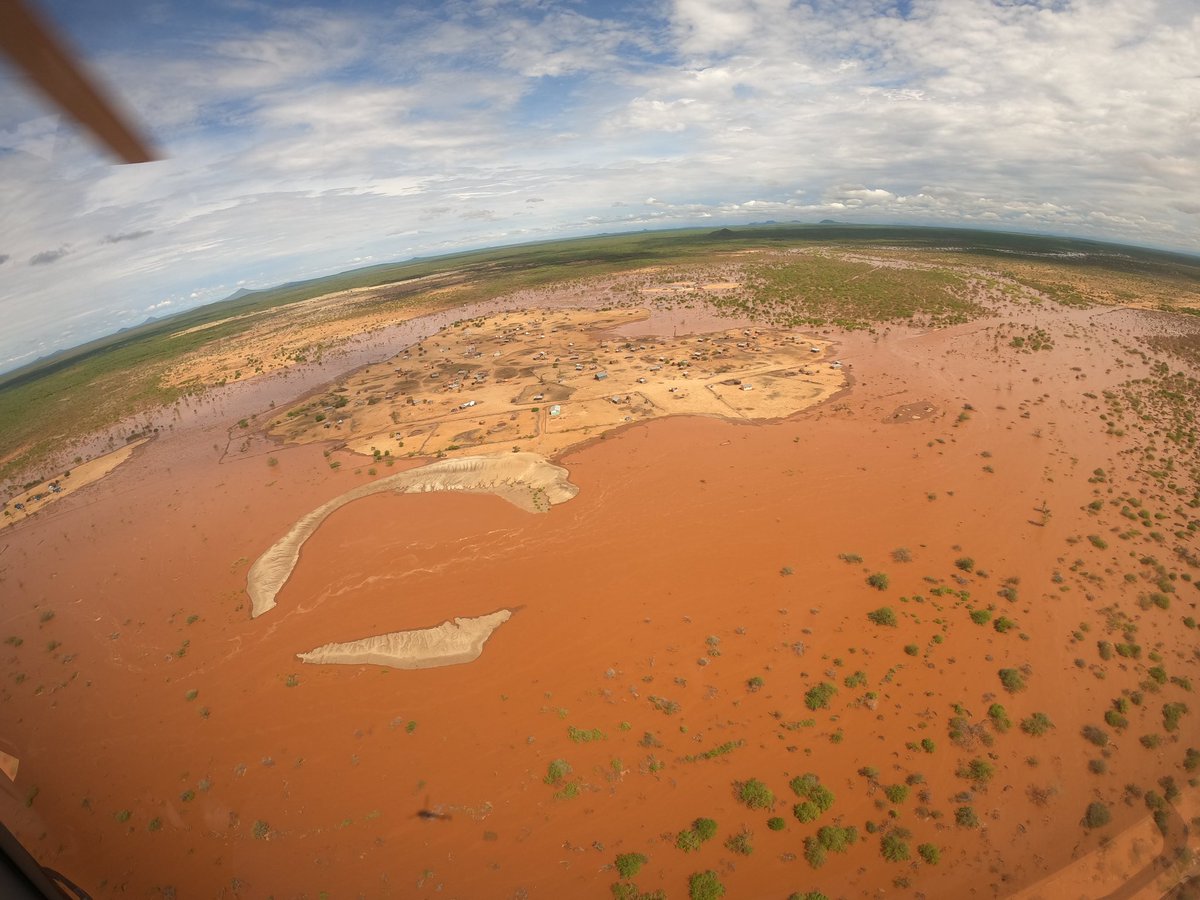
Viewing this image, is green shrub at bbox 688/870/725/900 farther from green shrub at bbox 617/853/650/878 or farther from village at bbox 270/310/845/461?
village at bbox 270/310/845/461

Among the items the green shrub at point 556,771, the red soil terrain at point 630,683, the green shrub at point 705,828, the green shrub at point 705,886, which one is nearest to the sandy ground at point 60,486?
the red soil terrain at point 630,683

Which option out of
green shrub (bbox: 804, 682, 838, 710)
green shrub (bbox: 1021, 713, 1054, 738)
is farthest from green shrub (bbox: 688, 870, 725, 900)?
green shrub (bbox: 1021, 713, 1054, 738)

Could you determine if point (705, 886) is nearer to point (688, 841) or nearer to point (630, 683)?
point (688, 841)

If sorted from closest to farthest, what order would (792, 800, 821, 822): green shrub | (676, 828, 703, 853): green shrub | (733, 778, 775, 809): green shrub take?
(676, 828, 703, 853): green shrub < (792, 800, 821, 822): green shrub < (733, 778, 775, 809): green shrub

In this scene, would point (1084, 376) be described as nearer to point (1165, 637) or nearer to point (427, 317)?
point (1165, 637)

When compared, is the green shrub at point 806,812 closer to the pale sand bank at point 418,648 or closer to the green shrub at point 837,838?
the green shrub at point 837,838

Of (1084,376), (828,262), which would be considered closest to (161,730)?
(1084,376)
